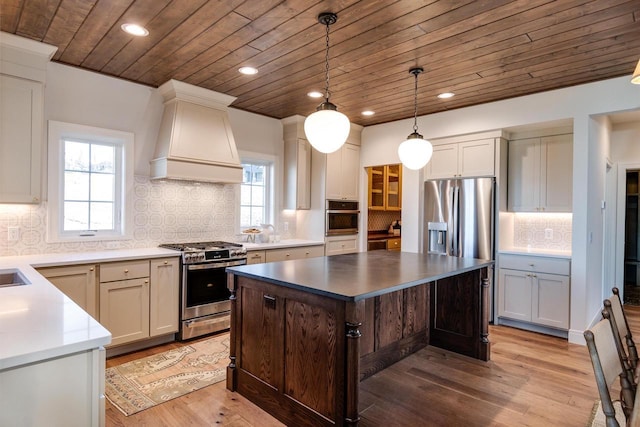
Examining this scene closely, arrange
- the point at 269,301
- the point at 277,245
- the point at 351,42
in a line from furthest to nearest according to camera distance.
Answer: the point at 277,245
the point at 351,42
the point at 269,301

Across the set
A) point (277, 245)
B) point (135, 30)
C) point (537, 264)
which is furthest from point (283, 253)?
point (537, 264)

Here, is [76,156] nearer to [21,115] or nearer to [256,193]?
[21,115]

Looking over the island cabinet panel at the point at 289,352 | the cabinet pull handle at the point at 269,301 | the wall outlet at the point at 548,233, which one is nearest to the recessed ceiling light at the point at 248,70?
the island cabinet panel at the point at 289,352

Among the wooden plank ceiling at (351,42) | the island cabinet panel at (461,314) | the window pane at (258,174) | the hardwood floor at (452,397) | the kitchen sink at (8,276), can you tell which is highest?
the wooden plank ceiling at (351,42)

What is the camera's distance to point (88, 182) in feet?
11.9

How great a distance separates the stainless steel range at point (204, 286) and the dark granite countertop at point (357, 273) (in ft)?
3.84

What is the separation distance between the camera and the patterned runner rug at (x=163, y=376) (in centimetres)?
253

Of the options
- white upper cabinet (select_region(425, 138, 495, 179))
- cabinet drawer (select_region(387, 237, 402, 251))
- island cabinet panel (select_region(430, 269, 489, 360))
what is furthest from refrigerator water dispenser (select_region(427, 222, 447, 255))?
cabinet drawer (select_region(387, 237, 402, 251))

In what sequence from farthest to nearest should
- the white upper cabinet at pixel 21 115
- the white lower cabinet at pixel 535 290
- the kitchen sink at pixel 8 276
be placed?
the white lower cabinet at pixel 535 290 → the white upper cabinet at pixel 21 115 → the kitchen sink at pixel 8 276

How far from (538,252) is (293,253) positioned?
2890 mm

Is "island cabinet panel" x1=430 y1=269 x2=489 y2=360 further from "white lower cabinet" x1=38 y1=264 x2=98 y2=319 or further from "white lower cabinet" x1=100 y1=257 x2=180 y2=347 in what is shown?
"white lower cabinet" x1=38 y1=264 x2=98 y2=319

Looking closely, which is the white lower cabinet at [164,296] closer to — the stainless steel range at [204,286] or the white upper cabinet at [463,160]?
the stainless steel range at [204,286]

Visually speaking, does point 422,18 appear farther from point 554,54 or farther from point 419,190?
point 419,190

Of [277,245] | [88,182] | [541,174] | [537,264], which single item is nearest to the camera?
[88,182]
